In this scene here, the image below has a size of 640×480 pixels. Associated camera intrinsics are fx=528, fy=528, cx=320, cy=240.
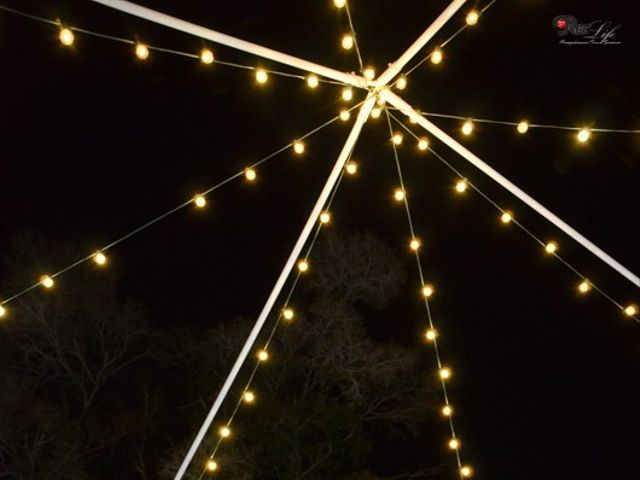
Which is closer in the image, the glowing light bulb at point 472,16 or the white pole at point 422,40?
the white pole at point 422,40

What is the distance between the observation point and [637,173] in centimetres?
465

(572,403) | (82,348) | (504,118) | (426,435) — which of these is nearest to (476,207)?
(504,118)

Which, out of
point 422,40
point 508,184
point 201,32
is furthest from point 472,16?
point 201,32

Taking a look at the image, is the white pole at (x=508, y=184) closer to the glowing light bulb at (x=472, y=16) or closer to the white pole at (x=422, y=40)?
the white pole at (x=422, y=40)

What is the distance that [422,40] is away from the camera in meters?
1.62

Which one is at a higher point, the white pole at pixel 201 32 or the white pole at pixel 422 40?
the white pole at pixel 422 40

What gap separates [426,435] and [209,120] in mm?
4828

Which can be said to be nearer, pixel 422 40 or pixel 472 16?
pixel 422 40

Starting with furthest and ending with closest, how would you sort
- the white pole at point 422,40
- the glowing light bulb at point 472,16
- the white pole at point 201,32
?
the glowing light bulb at point 472,16, the white pole at point 422,40, the white pole at point 201,32

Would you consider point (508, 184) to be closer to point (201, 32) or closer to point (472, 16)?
point (472, 16)

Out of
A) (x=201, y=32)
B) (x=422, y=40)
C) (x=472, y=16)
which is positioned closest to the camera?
(x=201, y=32)

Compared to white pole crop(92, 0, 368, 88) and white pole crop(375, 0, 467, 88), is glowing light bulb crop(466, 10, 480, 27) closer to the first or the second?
white pole crop(375, 0, 467, 88)

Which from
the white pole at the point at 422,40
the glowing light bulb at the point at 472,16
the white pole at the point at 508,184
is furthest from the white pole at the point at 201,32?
the glowing light bulb at the point at 472,16

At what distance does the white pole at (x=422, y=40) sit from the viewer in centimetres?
154
